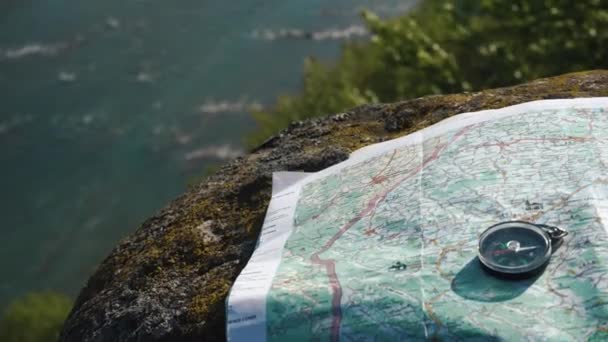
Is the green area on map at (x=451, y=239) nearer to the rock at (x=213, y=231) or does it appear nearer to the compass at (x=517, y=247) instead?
the compass at (x=517, y=247)

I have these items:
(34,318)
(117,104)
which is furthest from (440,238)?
(117,104)

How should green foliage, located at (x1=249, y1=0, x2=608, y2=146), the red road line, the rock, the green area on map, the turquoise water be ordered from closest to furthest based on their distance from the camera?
the green area on map → the red road line → the rock → green foliage, located at (x1=249, y1=0, x2=608, y2=146) → the turquoise water

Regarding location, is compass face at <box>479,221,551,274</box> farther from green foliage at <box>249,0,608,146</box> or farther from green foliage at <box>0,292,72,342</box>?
green foliage at <box>0,292,72,342</box>

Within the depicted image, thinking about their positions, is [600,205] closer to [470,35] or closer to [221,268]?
[221,268]

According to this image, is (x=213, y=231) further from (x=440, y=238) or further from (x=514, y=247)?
(x=514, y=247)

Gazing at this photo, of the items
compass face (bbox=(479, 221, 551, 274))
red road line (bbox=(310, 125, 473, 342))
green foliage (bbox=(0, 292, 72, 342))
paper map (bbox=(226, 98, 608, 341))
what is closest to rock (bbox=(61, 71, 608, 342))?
paper map (bbox=(226, 98, 608, 341))

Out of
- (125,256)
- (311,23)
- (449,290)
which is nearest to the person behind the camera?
(449,290)

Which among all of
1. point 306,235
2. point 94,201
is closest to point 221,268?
point 306,235
